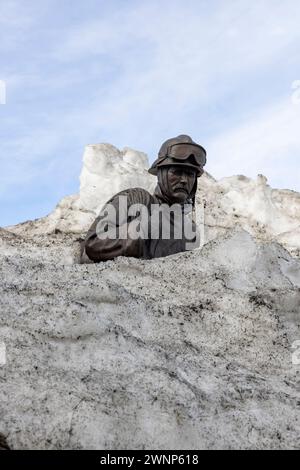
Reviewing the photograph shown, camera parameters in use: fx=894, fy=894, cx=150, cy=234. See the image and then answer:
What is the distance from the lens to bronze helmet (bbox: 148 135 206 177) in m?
8.90

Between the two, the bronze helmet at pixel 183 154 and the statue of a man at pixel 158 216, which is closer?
the statue of a man at pixel 158 216

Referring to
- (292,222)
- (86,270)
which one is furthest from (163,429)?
(292,222)

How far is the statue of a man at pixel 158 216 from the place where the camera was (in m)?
8.03

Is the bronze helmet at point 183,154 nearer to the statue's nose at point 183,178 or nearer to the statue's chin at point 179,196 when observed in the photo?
the statue's nose at point 183,178

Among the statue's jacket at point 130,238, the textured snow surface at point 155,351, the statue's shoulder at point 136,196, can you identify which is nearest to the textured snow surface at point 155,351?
the textured snow surface at point 155,351

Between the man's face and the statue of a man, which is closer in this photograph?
the statue of a man

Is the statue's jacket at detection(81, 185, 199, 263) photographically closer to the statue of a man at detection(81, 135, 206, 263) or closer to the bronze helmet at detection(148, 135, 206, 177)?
the statue of a man at detection(81, 135, 206, 263)

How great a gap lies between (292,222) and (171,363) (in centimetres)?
1243

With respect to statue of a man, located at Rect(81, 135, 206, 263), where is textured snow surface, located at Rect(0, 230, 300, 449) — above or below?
below

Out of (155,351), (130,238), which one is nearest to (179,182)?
(130,238)

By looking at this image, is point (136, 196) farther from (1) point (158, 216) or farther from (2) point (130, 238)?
(2) point (130, 238)

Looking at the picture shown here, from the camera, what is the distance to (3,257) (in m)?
6.48

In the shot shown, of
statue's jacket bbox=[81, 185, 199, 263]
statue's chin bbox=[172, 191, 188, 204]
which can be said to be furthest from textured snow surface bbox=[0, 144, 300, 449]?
statue's chin bbox=[172, 191, 188, 204]

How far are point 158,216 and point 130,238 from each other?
0.73 metres
